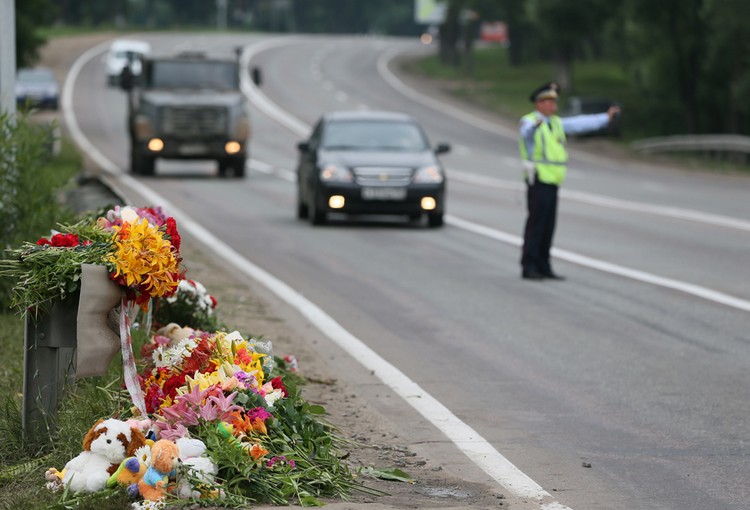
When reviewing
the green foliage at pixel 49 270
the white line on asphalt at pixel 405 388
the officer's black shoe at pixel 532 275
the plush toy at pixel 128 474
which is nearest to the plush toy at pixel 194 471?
the plush toy at pixel 128 474

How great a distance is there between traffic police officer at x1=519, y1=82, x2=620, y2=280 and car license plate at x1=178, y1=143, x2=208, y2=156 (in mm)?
17929

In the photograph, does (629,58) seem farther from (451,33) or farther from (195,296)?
(195,296)

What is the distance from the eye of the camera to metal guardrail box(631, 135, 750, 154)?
135ft

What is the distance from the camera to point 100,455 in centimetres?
662

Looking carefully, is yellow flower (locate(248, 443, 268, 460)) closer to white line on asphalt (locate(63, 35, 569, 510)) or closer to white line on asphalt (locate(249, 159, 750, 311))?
white line on asphalt (locate(63, 35, 569, 510))

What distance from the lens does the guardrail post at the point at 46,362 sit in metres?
7.29

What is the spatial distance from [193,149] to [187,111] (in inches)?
35.2

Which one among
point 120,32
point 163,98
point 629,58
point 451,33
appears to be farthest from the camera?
point 120,32

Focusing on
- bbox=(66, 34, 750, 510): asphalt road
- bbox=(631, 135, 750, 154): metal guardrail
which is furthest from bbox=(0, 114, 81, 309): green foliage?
bbox=(631, 135, 750, 154): metal guardrail

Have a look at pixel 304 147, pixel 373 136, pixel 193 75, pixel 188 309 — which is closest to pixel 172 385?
pixel 188 309

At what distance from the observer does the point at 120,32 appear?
356 feet

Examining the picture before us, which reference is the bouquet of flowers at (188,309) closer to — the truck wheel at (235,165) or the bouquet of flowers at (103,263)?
the bouquet of flowers at (103,263)

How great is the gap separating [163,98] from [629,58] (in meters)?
33.8

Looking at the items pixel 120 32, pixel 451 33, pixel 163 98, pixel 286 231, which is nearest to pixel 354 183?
pixel 286 231
